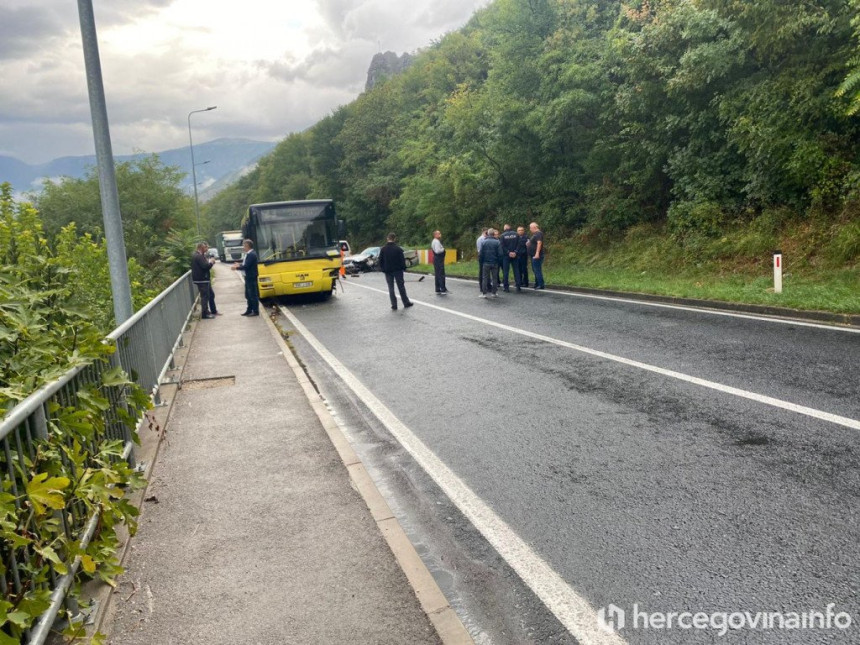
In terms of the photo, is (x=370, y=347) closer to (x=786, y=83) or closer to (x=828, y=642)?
(x=828, y=642)

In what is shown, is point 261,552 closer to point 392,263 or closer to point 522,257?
point 392,263

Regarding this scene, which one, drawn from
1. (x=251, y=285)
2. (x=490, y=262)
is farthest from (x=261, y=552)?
(x=490, y=262)

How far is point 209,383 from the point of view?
30.0 feet

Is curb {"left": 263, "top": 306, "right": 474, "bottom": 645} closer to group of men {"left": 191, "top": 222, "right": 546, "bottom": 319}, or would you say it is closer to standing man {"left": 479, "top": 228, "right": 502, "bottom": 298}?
group of men {"left": 191, "top": 222, "right": 546, "bottom": 319}

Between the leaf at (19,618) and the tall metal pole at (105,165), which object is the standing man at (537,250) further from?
the leaf at (19,618)

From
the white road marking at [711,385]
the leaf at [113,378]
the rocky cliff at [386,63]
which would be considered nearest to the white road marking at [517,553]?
the leaf at [113,378]

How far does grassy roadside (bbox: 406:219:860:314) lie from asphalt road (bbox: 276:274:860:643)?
2.84m

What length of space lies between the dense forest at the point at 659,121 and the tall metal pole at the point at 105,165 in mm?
12522

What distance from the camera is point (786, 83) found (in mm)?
16125

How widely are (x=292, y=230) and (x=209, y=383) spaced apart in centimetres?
1116

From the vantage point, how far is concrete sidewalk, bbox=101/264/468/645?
3.25 m

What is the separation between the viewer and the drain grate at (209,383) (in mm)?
8891

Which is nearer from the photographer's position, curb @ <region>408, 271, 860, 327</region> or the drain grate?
the drain grate

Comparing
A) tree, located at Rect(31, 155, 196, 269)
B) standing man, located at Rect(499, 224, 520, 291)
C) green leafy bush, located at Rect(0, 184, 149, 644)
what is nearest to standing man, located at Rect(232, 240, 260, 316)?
standing man, located at Rect(499, 224, 520, 291)
